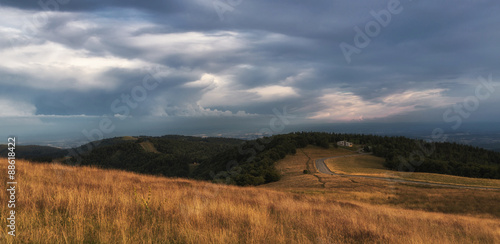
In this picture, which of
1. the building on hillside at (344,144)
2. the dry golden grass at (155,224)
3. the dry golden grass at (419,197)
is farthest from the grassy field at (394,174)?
the dry golden grass at (155,224)

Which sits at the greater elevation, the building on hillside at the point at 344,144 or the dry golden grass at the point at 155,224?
the dry golden grass at the point at 155,224

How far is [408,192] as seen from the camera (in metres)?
30.9

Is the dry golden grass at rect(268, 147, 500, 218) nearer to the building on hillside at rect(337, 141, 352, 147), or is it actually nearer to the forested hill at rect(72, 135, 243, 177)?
the building on hillside at rect(337, 141, 352, 147)

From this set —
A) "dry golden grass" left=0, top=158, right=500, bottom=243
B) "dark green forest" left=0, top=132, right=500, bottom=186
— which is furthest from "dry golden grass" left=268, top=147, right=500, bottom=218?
"dry golden grass" left=0, top=158, right=500, bottom=243

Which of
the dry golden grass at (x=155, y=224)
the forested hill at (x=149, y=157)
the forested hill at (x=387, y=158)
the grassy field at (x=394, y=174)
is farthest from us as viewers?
the forested hill at (x=149, y=157)

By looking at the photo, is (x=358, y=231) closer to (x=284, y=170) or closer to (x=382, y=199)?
(x=382, y=199)

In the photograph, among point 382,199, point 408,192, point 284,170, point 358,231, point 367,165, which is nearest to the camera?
point 358,231

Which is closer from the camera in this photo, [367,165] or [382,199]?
[382,199]

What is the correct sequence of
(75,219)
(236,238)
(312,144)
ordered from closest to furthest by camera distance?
(236,238)
(75,219)
(312,144)

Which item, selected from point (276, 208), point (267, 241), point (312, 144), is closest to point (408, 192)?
point (276, 208)

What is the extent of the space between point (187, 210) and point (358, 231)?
14.9 feet

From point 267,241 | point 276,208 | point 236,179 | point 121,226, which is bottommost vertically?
point 236,179

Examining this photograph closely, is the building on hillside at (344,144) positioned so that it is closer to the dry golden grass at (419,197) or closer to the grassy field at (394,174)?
the grassy field at (394,174)

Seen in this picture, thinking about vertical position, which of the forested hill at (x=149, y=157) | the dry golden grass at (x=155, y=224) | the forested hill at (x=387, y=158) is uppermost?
the dry golden grass at (x=155, y=224)
